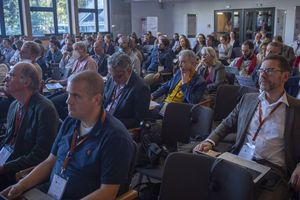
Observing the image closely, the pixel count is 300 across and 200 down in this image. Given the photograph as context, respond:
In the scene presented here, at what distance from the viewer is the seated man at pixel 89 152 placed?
1581 mm

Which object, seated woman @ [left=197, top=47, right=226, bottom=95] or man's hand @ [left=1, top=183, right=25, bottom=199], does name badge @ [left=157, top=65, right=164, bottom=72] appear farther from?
man's hand @ [left=1, top=183, right=25, bottom=199]

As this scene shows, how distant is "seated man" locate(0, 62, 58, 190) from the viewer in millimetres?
2088

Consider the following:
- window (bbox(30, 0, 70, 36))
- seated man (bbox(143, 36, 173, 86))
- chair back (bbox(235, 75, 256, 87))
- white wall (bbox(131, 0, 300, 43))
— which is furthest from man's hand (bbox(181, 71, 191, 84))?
window (bbox(30, 0, 70, 36))

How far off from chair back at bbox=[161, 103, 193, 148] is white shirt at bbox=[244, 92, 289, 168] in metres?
0.66

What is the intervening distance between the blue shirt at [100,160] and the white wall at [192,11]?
11.3 m

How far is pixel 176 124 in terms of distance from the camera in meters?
2.70

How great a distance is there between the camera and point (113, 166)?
5.15 ft

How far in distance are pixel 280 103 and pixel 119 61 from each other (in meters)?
1.45

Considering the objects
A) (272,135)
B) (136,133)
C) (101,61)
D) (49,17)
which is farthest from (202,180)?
(49,17)

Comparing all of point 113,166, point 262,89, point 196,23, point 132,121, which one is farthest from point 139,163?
point 196,23

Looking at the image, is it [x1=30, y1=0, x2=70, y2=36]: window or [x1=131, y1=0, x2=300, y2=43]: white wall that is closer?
[x1=131, y1=0, x2=300, y2=43]: white wall

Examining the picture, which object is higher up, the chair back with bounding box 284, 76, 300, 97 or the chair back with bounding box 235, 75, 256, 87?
the chair back with bounding box 284, 76, 300, 97


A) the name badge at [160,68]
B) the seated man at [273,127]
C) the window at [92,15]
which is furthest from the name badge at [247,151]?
the window at [92,15]

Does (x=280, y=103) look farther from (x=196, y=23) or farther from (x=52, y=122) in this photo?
(x=196, y=23)
